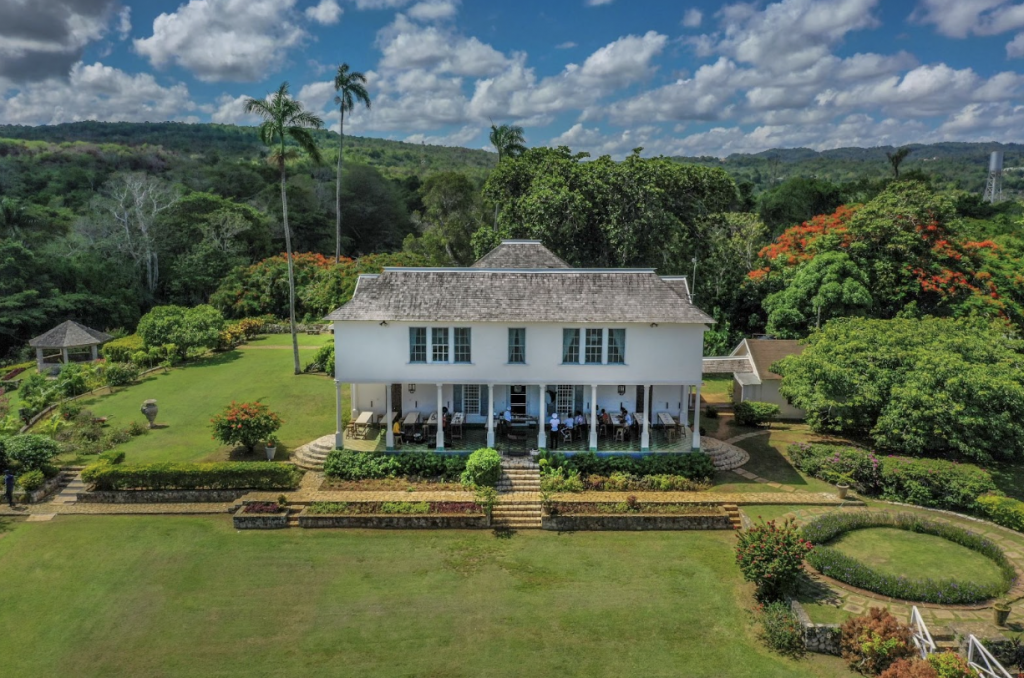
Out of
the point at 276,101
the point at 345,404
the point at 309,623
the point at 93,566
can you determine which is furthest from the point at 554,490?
the point at 276,101

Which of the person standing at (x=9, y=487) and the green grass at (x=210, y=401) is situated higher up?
the green grass at (x=210, y=401)

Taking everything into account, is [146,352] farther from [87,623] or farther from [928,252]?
[928,252]

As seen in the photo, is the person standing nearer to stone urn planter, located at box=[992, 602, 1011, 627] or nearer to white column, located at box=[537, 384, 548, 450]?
white column, located at box=[537, 384, 548, 450]

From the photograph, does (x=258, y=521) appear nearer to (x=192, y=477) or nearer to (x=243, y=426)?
(x=192, y=477)

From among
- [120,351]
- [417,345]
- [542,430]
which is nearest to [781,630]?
[542,430]

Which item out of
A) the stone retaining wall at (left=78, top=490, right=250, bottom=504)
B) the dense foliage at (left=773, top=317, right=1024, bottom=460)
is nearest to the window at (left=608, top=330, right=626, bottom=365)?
the dense foliage at (left=773, top=317, right=1024, bottom=460)

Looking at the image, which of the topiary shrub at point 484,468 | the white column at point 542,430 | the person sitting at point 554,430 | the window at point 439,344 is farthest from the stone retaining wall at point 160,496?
the person sitting at point 554,430

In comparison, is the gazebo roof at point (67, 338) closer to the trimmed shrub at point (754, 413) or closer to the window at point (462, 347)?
the window at point (462, 347)
